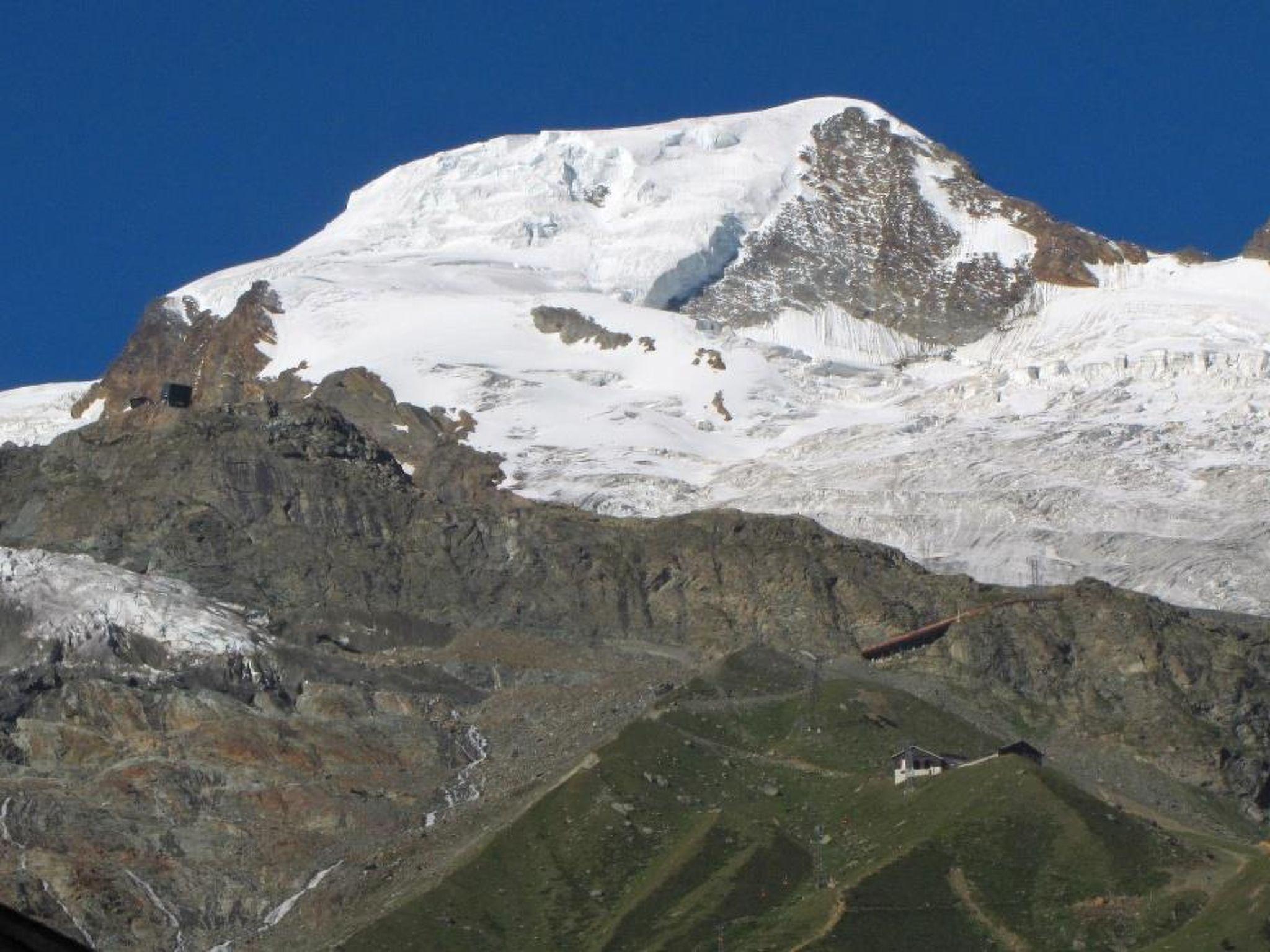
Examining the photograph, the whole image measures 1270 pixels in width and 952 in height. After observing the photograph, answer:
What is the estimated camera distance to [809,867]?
124 meters

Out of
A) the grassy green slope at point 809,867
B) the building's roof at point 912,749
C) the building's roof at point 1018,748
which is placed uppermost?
Result: the building's roof at point 912,749

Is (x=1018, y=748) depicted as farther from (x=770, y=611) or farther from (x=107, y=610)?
(x=107, y=610)

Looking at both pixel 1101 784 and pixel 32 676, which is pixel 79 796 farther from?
pixel 1101 784

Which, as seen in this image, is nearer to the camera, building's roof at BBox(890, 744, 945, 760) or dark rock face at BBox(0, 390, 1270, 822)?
building's roof at BBox(890, 744, 945, 760)

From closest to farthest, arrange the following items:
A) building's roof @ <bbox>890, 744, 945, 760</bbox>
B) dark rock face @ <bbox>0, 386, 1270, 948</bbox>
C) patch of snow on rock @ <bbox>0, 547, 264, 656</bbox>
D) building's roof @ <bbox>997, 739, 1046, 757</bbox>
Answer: building's roof @ <bbox>890, 744, 945, 760</bbox>
building's roof @ <bbox>997, 739, 1046, 757</bbox>
dark rock face @ <bbox>0, 386, 1270, 948</bbox>
patch of snow on rock @ <bbox>0, 547, 264, 656</bbox>

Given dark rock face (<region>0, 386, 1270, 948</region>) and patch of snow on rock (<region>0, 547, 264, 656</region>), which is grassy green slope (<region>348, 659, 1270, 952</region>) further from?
patch of snow on rock (<region>0, 547, 264, 656</region>)

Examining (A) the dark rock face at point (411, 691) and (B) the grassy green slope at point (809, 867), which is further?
(A) the dark rock face at point (411, 691)

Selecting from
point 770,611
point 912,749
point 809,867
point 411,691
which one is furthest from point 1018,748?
point 770,611

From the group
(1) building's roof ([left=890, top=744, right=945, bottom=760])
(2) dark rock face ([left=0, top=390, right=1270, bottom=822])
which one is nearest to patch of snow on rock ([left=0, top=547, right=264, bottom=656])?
(2) dark rock face ([left=0, top=390, right=1270, bottom=822])

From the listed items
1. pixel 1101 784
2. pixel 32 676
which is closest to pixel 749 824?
pixel 1101 784

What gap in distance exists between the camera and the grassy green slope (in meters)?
116

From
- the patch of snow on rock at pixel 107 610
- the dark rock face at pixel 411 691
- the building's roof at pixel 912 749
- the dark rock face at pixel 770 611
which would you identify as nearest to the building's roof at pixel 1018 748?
the building's roof at pixel 912 749

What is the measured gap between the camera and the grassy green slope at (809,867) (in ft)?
379

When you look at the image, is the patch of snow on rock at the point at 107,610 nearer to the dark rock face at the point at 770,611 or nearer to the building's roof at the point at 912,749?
the dark rock face at the point at 770,611
